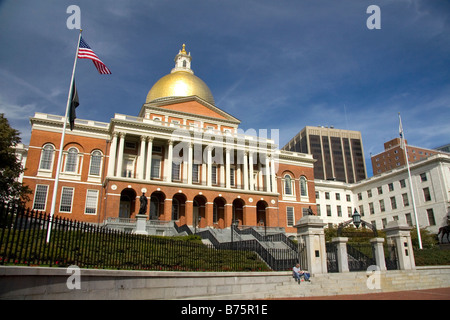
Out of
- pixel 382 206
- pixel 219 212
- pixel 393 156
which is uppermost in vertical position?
pixel 393 156

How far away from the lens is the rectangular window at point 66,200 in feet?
129

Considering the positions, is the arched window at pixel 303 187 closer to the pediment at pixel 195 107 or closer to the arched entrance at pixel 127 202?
the pediment at pixel 195 107

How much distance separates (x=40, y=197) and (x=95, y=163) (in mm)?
7180

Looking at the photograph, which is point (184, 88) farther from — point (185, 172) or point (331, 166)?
point (331, 166)

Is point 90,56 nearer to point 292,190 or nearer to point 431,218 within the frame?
point 292,190

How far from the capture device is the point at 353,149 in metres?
135

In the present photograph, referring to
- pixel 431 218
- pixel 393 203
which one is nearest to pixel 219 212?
pixel 431 218

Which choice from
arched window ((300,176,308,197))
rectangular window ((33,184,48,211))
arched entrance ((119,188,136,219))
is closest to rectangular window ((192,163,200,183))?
arched entrance ((119,188,136,219))

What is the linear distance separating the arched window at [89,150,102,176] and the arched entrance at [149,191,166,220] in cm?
749

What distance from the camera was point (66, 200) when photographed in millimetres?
39781

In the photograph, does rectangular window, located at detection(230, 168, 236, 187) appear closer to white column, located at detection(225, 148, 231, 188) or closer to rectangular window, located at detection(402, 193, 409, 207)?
white column, located at detection(225, 148, 231, 188)
